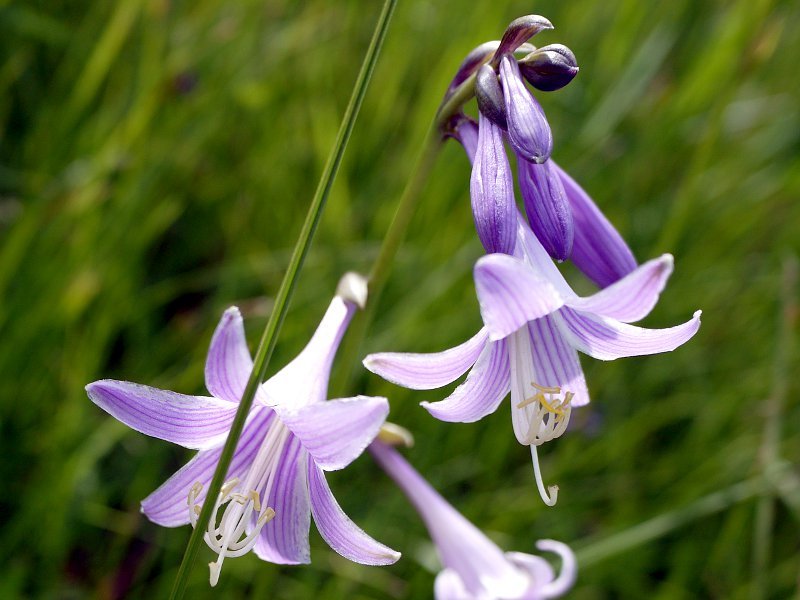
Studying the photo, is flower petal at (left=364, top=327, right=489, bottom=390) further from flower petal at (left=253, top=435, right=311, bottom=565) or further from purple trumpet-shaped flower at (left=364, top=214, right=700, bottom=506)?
flower petal at (left=253, top=435, right=311, bottom=565)

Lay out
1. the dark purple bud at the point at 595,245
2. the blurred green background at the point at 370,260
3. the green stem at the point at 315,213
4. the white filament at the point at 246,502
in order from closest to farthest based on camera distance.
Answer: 1. the green stem at the point at 315,213
2. the white filament at the point at 246,502
3. the dark purple bud at the point at 595,245
4. the blurred green background at the point at 370,260

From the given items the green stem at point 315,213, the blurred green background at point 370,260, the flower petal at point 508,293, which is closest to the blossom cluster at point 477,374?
the flower petal at point 508,293

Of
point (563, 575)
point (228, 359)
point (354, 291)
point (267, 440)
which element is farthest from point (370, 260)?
point (563, 575)

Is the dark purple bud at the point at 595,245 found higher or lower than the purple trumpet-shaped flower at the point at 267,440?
higher

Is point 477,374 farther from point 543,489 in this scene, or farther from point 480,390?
point 543,489

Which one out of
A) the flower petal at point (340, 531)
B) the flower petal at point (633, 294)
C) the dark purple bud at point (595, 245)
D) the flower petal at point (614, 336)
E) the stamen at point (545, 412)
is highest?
the dark purple bud at point (595, 245)

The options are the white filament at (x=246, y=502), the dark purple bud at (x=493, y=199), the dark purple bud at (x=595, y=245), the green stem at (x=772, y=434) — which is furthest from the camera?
the green stem at (x=772, y=434)

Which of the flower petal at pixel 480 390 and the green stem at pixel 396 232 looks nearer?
the flower petal at pixel 480 390

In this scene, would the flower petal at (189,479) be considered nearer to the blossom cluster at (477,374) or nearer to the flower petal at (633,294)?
the blossom cluster at (477,374)
